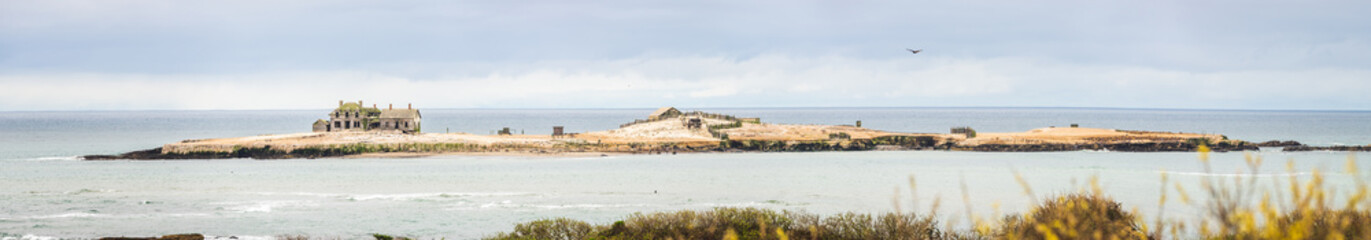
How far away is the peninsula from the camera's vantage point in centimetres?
7675

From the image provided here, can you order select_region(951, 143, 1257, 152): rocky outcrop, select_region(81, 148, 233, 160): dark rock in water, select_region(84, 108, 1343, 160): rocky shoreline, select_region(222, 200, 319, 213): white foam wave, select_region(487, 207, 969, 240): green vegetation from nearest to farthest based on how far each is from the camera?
select_region(487, 207, 969, 240): green vegetation
select_region(222, 200, 319, 213): white foam wave
select_region(81, 148, 233, 160): dark rock in water
select_region(84, 108, 1343, 160): rocky shoreline
select_region(951, 143, 1257, 152): rocky outcrop

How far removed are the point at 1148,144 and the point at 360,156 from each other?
67.6 meters

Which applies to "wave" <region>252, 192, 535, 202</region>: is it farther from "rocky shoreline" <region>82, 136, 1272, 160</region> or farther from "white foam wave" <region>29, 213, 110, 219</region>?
"rocky shoreline" <region>82, 136, 1272, 160</region>

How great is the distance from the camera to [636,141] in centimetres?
8444

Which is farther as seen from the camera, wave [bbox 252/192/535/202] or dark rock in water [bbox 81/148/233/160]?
dark rock in water [bbox 81/148/233/160]

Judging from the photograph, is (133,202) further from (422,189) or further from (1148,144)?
(1148,144)

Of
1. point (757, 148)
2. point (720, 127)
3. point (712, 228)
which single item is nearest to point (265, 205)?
point (712, 228)

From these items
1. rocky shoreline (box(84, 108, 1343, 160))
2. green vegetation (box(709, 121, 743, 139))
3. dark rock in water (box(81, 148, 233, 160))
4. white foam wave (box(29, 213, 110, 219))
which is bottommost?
white foam wave (box(29, 213, 110, 219))

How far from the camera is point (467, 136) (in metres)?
87.6

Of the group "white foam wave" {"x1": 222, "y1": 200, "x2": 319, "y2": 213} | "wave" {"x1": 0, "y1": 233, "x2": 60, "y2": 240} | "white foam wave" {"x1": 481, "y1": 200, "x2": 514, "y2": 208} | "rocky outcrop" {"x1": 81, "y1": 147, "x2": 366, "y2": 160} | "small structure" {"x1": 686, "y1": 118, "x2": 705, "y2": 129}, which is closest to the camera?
"wave" {"x1": 0, "y1": 233, "x2": 60, "y2": 240}

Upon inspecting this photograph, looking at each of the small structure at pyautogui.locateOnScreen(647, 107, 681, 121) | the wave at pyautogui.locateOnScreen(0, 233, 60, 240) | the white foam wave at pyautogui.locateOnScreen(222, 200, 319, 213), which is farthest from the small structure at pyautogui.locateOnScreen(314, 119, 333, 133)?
the wave at pyautogui.locateOnScreen(0, 233, 60, 240)

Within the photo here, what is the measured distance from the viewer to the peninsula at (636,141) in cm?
7675

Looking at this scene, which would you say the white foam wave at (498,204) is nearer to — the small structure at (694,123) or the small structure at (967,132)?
the small structure at (694,123)

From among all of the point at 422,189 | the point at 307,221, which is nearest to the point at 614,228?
the point at 307,221
